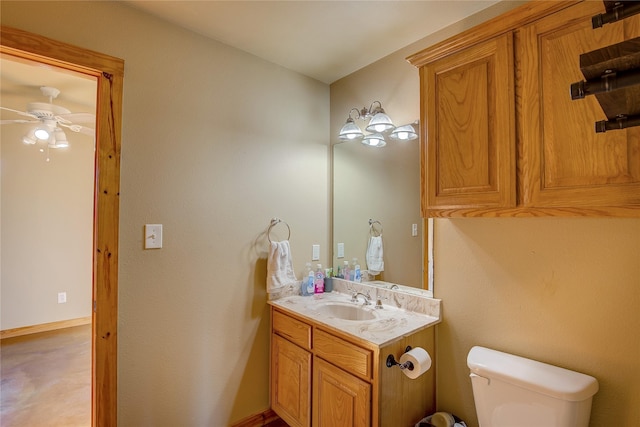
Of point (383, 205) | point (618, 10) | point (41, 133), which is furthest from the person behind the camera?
point (41, 133)

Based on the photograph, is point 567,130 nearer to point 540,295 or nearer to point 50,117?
point 540,295

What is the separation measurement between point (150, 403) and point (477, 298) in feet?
5.93

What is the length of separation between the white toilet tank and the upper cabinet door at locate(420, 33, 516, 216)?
2.30ft

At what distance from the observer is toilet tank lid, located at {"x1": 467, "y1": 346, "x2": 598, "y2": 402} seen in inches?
44.8

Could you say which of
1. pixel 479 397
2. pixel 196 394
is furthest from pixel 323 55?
pixel 196 394

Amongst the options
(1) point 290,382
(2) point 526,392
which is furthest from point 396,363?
(1) point 290,382

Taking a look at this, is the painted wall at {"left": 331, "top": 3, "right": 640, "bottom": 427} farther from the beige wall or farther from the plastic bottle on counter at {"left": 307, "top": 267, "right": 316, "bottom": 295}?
the plastic bottle on counter at {"left": 307, "top": 267, "right": 316, "bottom": 295}

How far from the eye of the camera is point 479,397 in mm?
1349

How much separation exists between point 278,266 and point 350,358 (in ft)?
2.51

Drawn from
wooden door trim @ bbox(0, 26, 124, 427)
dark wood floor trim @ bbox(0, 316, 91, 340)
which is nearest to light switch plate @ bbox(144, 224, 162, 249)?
wooden door trim @ bbox(0, 26, 124, 427)

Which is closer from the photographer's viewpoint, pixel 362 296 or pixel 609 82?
pixel 609 82

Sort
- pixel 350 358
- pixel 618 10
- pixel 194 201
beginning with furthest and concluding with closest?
pixel 194 201 → pixel 350 358 → pixel 618 10

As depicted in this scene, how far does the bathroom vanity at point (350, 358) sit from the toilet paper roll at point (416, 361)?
54 mm

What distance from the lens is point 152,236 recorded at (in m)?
1.63
